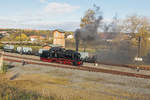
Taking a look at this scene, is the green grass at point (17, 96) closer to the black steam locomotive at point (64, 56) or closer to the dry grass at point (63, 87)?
the dry grass at point (63, 87)

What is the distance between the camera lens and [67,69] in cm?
2161

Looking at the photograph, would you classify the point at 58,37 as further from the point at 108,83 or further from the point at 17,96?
the point at 17,96

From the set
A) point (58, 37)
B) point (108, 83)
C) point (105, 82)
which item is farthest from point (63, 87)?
point (58, 37)

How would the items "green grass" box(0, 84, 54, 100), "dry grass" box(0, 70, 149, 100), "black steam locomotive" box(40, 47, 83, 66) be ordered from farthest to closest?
"black steam locomotive" box(40, 47, 83, 66)
"dry grass" box(0, 70, 149, 100)
"green grass" box(0, 84, 54, 100)

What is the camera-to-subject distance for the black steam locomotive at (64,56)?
23253mm

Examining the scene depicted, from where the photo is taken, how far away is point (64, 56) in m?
24.0

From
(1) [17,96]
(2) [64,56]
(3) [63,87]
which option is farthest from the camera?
(2) [64,56]

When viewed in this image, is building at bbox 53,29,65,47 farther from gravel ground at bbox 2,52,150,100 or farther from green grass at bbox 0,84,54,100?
green grass at bbox 0,84,54,100

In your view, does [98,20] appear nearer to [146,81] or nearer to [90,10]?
[90,10]

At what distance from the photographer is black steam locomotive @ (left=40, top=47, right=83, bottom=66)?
2325 cm

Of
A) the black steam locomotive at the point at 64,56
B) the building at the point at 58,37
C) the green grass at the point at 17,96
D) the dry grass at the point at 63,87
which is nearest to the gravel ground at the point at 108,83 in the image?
the dry grass at the point at 63,87

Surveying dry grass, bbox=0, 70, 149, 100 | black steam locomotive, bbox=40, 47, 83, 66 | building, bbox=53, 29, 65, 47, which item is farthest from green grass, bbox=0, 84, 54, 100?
building, bbox=53, 29, 65, 47

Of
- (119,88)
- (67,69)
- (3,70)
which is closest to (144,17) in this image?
(67,69)

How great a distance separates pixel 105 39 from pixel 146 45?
10.0 metres
